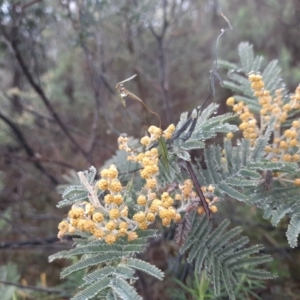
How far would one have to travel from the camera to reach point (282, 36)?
9.04 ft

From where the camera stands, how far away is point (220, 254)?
2.71 ft

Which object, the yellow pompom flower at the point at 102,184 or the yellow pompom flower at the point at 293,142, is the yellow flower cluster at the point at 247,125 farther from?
the yellow pompom flower at the point at 102,184

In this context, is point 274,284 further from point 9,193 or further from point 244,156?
point 9,193

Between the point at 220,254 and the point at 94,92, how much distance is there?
1114 mm

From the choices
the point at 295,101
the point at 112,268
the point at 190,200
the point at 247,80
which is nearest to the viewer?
the point at 112,268

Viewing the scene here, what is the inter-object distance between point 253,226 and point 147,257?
464 millimetres

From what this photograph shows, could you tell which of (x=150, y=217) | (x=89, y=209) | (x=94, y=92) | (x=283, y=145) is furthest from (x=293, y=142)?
(x=94, y=92)

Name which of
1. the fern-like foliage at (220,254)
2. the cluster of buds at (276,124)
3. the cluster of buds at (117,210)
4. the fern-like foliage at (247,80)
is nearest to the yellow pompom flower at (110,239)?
the cluster of buds at (117,210)

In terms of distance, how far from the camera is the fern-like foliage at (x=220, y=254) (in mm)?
799

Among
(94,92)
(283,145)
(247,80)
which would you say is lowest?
(283,145)

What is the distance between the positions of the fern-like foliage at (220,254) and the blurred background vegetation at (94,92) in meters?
0.23

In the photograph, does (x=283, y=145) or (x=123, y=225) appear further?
(x=283, y=145)

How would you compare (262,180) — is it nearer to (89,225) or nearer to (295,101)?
(295,101)

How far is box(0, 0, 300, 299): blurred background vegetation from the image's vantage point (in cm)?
151
